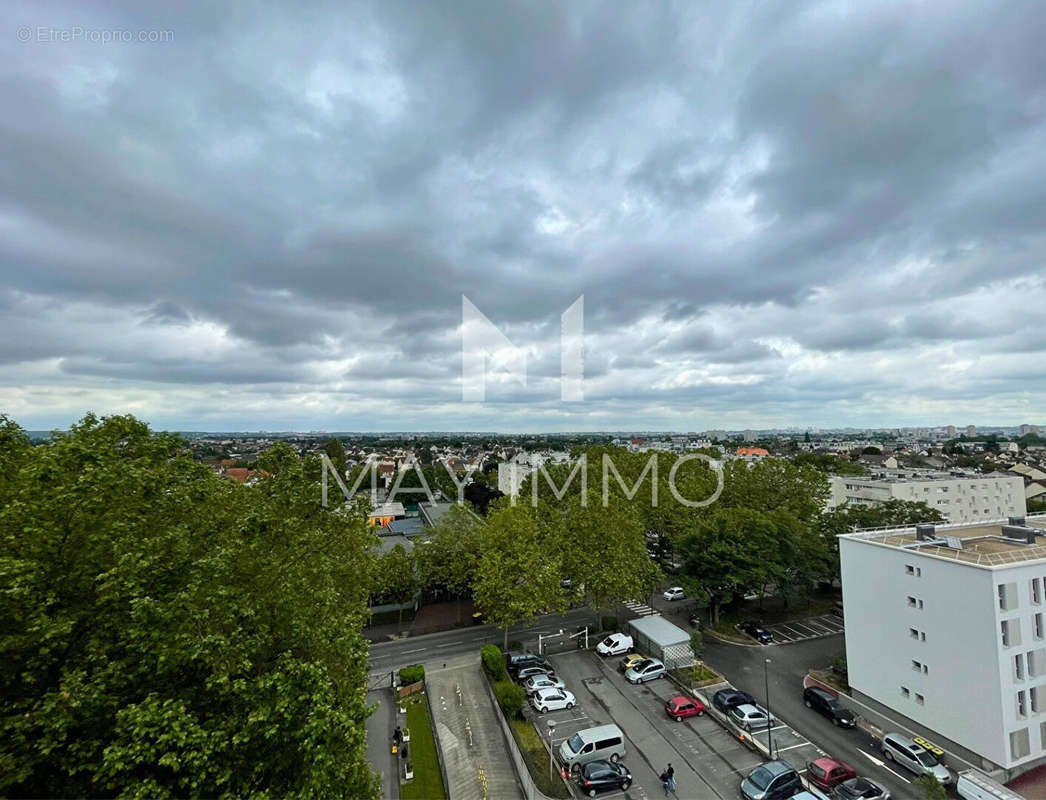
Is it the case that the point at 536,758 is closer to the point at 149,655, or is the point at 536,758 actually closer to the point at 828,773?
the point at 828,773

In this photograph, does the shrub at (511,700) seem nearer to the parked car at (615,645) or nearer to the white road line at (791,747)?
the parked car at (615,645)

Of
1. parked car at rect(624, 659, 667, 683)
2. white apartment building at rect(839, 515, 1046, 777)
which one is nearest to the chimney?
white apartment building at rect(839, 515, 1046, 777)

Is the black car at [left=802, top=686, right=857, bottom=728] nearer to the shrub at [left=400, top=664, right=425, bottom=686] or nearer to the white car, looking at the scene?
the white car

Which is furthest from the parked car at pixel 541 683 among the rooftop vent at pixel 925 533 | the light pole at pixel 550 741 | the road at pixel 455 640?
the rooftop vent at pixel 925 533

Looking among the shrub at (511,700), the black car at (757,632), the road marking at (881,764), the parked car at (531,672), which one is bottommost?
the road marking at (881,764)

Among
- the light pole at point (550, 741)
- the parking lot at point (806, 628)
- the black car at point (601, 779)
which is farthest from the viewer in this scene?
the parking lot at point (806, 628)

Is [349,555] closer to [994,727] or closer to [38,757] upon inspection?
[38,757]

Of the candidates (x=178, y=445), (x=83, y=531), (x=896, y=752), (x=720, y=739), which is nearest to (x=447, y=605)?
(x=720, y=739)
